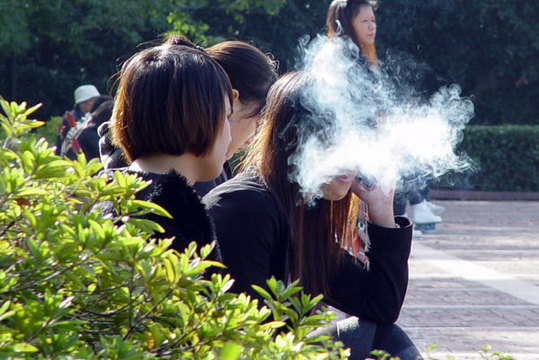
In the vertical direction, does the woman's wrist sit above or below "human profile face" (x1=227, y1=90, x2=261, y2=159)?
below

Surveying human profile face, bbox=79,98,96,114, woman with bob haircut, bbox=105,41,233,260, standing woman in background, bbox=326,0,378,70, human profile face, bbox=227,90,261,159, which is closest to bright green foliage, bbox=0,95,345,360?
woman with bob haircut, bbox=105,41,233,260

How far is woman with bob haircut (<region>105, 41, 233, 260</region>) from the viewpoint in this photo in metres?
2.47

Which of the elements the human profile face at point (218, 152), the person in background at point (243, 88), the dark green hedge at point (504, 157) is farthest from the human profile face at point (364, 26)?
the dark green hedge at point (504, 157)

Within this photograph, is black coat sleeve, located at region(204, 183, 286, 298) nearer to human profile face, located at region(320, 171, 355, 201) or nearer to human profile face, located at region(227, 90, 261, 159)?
human profile face, located at region(320, 171, 355, 201)

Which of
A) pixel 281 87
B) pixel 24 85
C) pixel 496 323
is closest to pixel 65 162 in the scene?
pixel 281 87

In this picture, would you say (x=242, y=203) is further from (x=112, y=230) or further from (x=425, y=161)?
(x=112, y=230)

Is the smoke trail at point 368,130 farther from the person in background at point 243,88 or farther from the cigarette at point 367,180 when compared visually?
the person in background at point 243,88

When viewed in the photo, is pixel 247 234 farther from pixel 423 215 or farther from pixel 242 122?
pixel 423 215

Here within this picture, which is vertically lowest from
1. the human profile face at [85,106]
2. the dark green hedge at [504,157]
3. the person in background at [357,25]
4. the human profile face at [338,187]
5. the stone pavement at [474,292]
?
the dark green hedge at [504,157]

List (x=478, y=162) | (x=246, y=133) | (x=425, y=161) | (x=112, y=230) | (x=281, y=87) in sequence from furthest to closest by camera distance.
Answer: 1. (x=478, y=162)
2. (x=246, y=133)
3. (x=425, y=161)
4. (x=281, y=87)
5. (x=112, y=230)

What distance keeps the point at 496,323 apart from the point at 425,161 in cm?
322

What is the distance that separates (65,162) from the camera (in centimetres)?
156

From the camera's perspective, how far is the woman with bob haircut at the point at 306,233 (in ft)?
9.26

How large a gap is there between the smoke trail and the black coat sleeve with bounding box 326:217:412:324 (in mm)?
177
